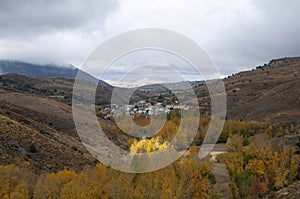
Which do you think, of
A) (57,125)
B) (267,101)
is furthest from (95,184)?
(267,101)

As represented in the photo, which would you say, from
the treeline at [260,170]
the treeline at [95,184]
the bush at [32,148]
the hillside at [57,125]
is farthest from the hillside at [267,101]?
the bush at [32,148]

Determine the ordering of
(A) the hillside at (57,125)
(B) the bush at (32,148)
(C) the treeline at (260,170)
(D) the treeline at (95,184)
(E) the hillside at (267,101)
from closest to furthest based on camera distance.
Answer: (D) the treeline at (95,184) → (A) the hillside at (57,125) → (B) the bush at (32,148) → (C) the treeline at (260,170) → (E) the hillside at (267,101)

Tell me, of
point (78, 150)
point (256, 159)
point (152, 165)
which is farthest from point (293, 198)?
point (78, 150)

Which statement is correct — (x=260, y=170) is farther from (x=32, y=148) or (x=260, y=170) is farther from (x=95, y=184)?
(x=32, y=148)

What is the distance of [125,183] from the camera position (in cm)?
3138

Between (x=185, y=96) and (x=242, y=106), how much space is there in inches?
1137

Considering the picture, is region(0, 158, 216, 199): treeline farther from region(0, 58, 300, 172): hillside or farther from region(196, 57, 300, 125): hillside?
region(196, 57, 300, 125): hillside

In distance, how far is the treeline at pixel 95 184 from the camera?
26422mm

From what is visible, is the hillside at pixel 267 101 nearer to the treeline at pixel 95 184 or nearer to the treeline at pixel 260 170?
the treeline at pixel 260 170

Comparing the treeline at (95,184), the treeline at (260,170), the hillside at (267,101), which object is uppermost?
the hillside at (267,101)

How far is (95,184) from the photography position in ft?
98.2

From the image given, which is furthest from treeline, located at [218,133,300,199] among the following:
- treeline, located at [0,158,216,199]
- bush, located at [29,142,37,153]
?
bush, located at [29,142,37,153]

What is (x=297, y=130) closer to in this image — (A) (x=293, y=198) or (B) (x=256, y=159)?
(B) (x=256, y=159)

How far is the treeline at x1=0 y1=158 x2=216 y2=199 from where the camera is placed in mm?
26422
